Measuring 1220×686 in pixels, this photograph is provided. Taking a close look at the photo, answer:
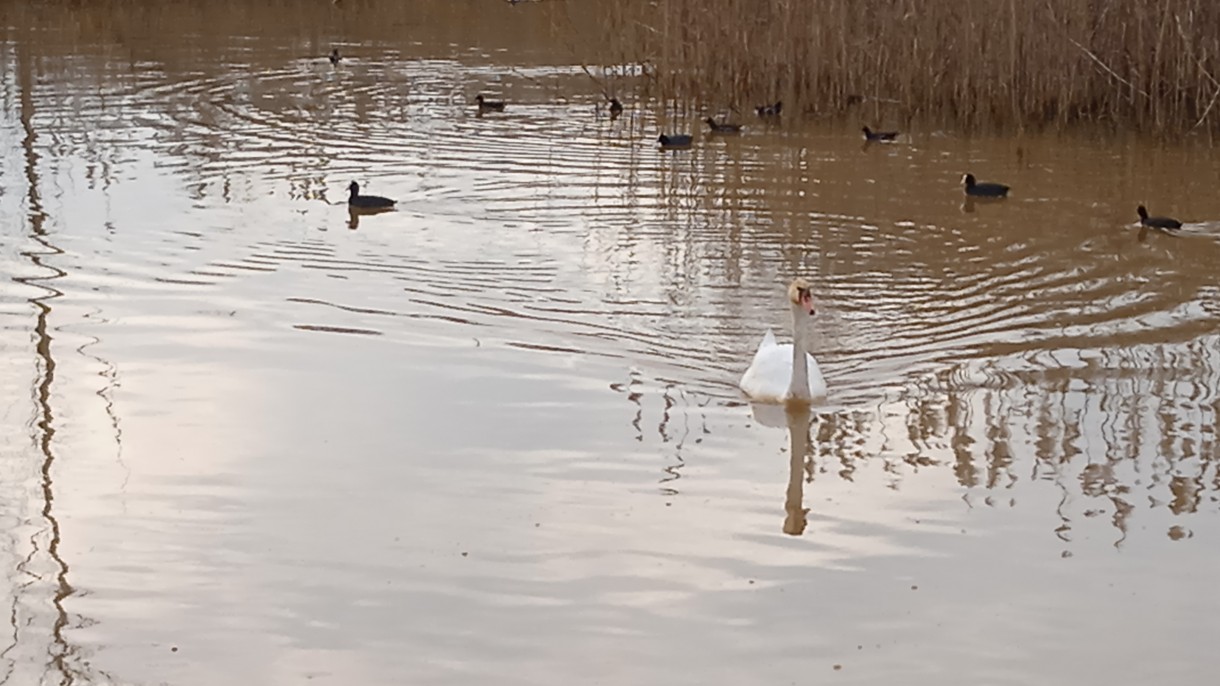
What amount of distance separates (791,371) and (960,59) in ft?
29.8

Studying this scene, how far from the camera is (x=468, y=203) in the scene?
41.2 ft

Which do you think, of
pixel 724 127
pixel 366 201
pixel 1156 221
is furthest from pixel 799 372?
pixel 724 127

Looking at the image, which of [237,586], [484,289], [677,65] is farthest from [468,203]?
[237,586]

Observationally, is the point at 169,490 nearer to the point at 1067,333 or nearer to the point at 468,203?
the point at 1067,333

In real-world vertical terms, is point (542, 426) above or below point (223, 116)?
below

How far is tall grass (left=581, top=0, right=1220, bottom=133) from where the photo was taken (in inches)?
602

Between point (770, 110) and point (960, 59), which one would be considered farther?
point (770, 110)

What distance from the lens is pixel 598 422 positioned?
7359 mm

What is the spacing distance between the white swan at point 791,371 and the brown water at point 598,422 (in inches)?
4.6

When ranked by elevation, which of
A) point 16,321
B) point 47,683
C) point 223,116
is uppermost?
point 223,116

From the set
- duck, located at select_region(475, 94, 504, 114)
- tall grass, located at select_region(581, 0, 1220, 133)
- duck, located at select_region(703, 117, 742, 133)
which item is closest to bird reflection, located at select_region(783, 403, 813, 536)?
tall grass, located at select_region(581, 0, 1220, 133)

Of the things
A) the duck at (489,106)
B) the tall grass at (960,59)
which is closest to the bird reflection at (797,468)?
the tall grass at (960,59)

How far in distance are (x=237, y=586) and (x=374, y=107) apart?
42.2ft

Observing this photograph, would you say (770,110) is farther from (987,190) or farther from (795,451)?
(795,451)
